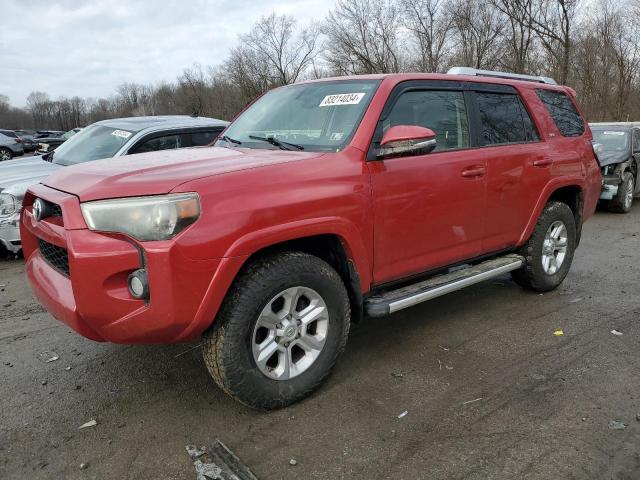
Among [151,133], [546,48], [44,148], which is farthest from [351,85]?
[546,48]

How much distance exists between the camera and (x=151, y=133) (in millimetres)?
6676

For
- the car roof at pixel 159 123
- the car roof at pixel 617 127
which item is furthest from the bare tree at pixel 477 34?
the car roof at pixel 159 123

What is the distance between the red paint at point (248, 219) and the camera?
8.09 feet

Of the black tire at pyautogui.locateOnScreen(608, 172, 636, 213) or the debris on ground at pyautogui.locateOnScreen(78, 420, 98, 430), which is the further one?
the black tire at pyautogui.locateOnScreen(608, 172, 636, 213)

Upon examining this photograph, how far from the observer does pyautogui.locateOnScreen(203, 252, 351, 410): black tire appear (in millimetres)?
2695

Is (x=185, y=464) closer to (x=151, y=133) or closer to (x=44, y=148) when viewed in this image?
(x=151, y=133)

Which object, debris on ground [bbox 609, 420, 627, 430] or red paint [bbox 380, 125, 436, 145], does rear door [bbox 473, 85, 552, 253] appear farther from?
debris on ground [bbox 609, 420, 627, 430]

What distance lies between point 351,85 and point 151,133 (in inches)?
152

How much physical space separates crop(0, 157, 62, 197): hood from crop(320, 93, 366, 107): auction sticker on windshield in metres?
4.02

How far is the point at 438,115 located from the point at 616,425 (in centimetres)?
226

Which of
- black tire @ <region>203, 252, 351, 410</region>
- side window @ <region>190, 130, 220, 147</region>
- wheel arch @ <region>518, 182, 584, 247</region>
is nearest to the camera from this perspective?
black tire @ <region>203, 252, 351, 410</region>

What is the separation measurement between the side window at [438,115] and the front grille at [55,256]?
206cm

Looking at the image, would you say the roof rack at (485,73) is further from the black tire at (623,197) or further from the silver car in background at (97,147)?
the black tire at (623,197)

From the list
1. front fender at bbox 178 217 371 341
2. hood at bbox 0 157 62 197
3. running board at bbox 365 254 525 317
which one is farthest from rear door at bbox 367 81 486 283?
hood at bbox 0 157 62 197
